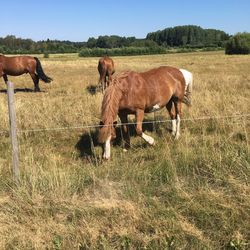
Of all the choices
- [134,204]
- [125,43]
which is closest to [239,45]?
[125,43]

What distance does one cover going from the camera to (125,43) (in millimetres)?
118125

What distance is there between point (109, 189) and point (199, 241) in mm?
1331

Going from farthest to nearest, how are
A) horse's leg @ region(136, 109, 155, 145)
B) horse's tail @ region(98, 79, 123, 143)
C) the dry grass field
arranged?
horse's leg @ region(136, 109, 155, 145)
horse's tail @ region(98, 79, 123, 143)
the dry grass field

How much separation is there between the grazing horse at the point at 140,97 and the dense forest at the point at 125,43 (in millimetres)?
70112

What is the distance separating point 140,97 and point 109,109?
1066 millimetres

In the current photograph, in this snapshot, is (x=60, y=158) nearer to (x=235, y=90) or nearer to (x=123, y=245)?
(x=123, y=245)

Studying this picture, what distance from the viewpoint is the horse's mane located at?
6.36 m

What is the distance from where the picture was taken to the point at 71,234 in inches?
146

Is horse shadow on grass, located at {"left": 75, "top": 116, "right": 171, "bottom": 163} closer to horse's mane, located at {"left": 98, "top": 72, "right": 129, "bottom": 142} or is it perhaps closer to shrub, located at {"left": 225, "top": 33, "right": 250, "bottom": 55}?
horse's mane, located at {"left": 98, "top": 72, "right": 129, "bottom": 142}

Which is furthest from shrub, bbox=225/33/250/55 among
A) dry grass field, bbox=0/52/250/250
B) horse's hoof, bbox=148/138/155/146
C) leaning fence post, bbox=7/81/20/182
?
leaning fence post, bbox=7/81/20/182

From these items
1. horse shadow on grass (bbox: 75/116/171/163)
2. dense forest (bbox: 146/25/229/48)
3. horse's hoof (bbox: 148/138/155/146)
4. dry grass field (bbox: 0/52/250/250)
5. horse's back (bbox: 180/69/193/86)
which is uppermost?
dense forest (bbox: 146/25/229/48)

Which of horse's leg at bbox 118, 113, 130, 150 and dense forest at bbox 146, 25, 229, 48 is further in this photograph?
dense forest at bbox 146, 25, 229, 48

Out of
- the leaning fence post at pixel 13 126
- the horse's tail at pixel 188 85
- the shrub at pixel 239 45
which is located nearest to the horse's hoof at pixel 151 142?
the horse's tail at pixel 188 85

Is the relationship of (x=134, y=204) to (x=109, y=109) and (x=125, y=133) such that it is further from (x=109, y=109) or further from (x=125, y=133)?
(x=125, y=133)
